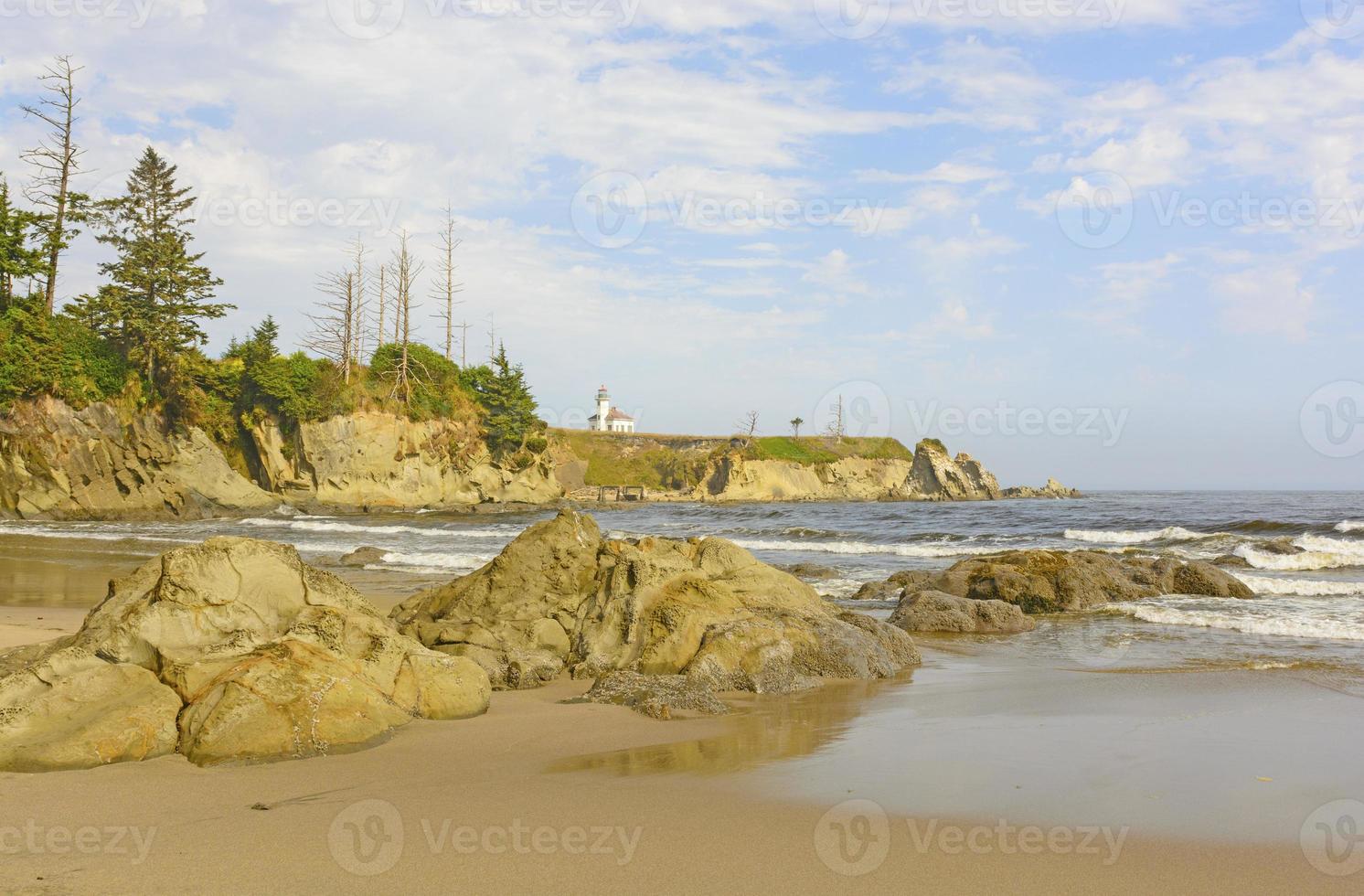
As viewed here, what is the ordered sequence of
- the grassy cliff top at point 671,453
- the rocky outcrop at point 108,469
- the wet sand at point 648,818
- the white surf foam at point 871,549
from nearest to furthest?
the wet sand at point 648,818 → the white surf foam at point 871,549 → the rocky outcrop at point 108,469 → the grassy cliff top at point 671,453

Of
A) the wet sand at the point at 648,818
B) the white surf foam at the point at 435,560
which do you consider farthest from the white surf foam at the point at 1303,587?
the white surf foam at the point at 435,560

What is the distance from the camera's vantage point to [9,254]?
35.8m

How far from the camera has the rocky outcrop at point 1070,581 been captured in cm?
1243

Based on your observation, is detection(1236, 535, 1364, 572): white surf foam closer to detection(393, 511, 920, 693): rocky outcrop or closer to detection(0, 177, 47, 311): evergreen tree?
detection(393, 511, 920, 693): rocky outcrop

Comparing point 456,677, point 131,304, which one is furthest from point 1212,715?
point 131,304

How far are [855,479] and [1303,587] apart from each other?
73.6 meters

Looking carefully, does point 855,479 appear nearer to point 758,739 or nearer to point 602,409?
point 602,409

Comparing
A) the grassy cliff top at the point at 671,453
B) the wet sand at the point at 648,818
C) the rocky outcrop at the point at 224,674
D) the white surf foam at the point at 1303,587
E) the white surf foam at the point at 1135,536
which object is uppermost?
the grassy cliff top at the point at 671,453

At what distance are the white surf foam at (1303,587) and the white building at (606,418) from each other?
343ft

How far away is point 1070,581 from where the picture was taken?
12.6m

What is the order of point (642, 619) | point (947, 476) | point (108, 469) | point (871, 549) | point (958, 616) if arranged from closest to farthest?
point (642, 619) → point (958, 616) → point (871, 549) → point (108, 469) → point (947, 476)

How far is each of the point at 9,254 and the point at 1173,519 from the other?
45.7m

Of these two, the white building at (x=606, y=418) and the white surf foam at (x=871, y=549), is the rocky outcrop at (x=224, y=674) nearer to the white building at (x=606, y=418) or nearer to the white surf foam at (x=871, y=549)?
the white surf foam at (x=871, y=549)

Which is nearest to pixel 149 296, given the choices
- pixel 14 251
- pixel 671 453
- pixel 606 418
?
pixel 14 251
